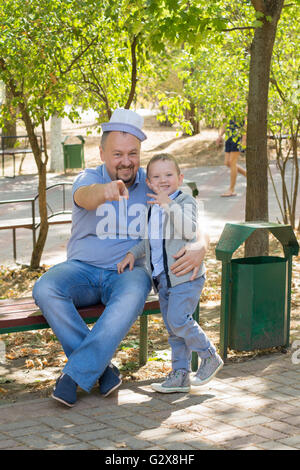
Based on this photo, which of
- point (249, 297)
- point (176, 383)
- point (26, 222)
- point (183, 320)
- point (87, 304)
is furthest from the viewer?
point (26, 222)

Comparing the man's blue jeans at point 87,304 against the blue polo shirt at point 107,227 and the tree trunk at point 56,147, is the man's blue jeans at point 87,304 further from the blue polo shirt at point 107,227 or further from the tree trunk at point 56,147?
the tree trunk at point 56,147

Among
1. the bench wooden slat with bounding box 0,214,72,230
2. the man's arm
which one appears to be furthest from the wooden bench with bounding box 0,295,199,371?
the bench wooden slat with bounding box 0,214,72,230

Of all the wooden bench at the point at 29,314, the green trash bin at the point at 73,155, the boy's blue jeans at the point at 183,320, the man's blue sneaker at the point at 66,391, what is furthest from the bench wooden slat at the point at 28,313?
the green trash bin at the point at 73,155

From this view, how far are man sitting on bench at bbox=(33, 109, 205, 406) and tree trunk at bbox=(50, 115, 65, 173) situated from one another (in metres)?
15.0

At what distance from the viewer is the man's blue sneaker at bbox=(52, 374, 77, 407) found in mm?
4297

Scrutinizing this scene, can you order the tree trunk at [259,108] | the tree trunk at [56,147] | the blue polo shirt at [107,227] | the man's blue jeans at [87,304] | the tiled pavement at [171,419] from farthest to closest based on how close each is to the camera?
the tree trunk at [56,147] < the tree trunk at [259,108] < the blue polo shirt at [107,227] < the man's blue jeans at [87,304] < the tiled pavement at [171,419]

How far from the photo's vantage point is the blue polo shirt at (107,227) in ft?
15.8

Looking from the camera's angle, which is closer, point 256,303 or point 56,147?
point 256,303

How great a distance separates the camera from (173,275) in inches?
177

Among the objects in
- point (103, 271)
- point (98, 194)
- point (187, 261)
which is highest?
point (98, 194)

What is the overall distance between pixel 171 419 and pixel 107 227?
128 cm

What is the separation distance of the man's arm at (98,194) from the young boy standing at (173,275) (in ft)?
0.61

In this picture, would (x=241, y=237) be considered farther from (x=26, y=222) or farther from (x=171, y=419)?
(x=26, y=222)

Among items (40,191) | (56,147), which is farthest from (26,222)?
(56,147)
